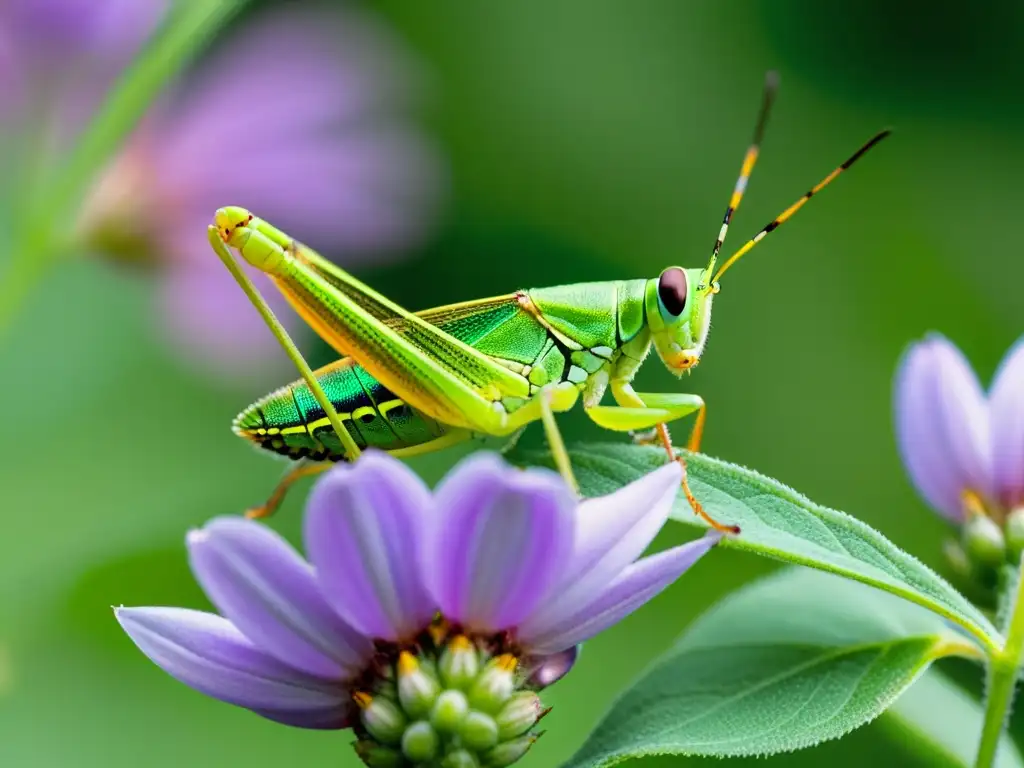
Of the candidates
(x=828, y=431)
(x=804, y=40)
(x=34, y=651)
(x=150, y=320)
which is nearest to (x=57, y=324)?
(x=150, y=320)

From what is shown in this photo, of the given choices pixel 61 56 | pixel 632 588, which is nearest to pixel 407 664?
pixel 632 588

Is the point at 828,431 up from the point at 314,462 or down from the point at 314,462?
down

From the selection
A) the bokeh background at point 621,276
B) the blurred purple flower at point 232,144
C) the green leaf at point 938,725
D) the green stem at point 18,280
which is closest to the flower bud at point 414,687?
the green leaf at point 938,725

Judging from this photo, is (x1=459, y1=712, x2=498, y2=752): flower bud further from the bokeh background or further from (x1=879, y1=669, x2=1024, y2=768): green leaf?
the bokeh background

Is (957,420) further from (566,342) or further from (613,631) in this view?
(613,631)

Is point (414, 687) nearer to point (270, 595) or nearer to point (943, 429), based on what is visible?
point (270, 595)

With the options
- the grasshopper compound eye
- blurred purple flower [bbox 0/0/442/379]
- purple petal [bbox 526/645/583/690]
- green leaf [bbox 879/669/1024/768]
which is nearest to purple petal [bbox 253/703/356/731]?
purple petal [bbox 526/645/583/690]
